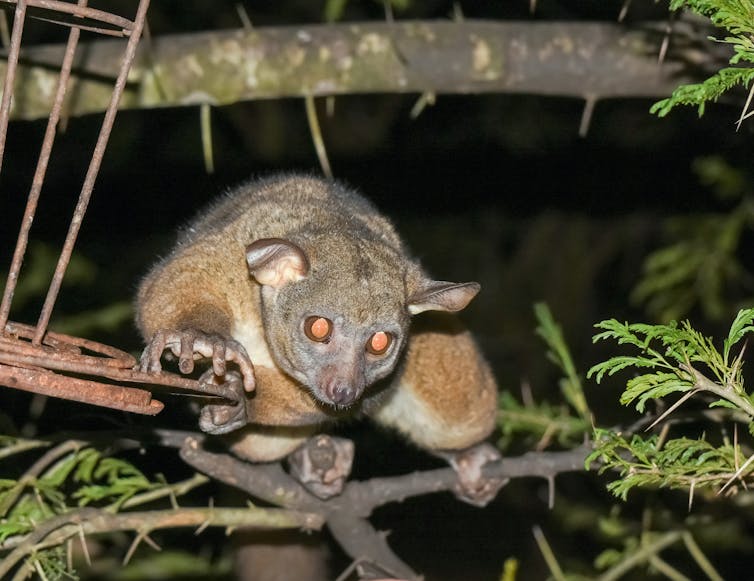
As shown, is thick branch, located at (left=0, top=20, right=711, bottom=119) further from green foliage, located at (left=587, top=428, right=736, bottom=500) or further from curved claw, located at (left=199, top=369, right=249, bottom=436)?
green foliage, located at (left=587, top=428, right=736, bottom=500)

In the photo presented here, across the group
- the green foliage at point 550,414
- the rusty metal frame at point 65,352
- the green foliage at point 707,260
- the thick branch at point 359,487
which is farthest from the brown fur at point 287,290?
the green foliage at point 707,260

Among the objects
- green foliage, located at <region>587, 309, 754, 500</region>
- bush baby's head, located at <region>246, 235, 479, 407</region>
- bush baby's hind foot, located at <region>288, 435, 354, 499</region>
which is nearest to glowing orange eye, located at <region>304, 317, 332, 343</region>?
bush baby's head, located at <region>246, 235, 479, 407</region>

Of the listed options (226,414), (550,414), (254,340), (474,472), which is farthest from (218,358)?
(550,414)

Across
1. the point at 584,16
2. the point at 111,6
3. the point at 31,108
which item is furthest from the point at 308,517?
the point at 111,6

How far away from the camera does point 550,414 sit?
18.8ft

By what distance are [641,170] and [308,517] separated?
5.85 m

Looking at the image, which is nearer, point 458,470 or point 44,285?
point 458,470

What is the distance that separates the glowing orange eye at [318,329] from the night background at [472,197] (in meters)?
3.64

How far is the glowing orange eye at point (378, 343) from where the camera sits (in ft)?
14.0

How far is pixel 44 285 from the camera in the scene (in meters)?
6.63

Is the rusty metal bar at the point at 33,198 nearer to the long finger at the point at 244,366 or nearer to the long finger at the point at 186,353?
the long finger at the point at 186,353

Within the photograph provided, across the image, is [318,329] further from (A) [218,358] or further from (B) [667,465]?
(B) [667,465]

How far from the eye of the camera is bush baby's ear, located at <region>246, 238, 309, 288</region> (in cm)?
392

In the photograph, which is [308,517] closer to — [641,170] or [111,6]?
[111,6]
